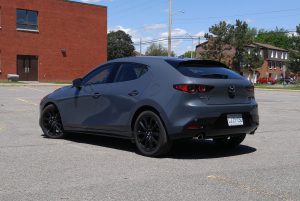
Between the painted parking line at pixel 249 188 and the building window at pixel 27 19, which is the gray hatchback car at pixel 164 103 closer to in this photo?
the painted parking line at pixel 249 188

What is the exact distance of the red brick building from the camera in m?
43.8

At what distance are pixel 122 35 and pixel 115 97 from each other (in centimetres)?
10273

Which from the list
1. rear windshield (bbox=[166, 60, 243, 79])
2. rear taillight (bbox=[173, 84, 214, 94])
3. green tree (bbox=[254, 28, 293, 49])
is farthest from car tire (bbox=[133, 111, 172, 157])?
green tree (bbox=[254, 28, 293, 49])

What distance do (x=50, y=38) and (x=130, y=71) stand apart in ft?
132

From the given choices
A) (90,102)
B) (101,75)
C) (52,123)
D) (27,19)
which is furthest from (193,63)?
(27,19)

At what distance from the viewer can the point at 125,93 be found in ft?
26.3

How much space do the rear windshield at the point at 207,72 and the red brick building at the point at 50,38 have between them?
38.3 meters

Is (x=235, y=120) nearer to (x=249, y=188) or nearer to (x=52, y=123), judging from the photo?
(x=249, y=188)

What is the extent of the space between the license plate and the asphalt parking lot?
525 millimetres

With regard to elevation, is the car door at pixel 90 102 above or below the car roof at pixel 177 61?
below

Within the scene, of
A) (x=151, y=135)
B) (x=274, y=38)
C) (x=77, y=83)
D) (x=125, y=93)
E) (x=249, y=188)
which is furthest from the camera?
(x=274, y=38)

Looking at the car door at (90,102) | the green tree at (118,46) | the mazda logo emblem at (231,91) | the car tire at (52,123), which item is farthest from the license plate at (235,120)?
the green tree at (118,46)

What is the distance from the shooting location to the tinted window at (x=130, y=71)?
802 cm

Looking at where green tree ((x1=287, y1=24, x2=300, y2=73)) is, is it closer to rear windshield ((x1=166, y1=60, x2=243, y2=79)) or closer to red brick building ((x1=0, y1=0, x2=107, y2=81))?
red brick building ((x1=0, y1=0, x2=107, y2=81))
